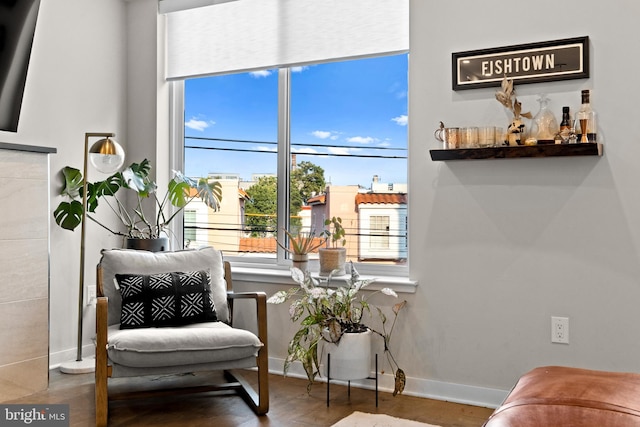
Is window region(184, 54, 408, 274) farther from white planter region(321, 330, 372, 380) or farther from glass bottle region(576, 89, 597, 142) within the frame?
glass bottle region(576, 89, 597, 142)

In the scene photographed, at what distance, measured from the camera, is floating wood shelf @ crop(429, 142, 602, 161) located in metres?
2.98

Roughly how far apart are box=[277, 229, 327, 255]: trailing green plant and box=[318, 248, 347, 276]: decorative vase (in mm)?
164

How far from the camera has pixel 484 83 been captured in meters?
3.32

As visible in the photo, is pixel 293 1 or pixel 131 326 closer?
pixel 131 326

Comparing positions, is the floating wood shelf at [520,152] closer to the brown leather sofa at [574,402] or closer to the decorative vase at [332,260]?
the decorative vase at [332,260]

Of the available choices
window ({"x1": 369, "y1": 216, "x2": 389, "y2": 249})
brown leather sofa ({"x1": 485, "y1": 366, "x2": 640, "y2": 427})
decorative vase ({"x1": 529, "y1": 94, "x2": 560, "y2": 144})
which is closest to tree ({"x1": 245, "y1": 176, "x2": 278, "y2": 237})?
window ({"x1": 369, "y1": 216, "x2": 389, "y2": 249})

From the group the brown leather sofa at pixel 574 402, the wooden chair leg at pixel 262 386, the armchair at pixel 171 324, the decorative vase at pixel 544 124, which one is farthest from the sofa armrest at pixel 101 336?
the decorative vase at pixel 544 124

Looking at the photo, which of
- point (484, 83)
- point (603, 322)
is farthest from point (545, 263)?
point (484, 83)

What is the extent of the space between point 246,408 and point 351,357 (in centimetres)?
59

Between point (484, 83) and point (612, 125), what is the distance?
0.65 meters

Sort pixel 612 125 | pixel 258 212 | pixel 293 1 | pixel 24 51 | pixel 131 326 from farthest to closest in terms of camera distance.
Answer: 1. pixel 258 212
2. pixel 293 1
3. pixel 24 51
4. pixel 131 326
5. pixel 612 125

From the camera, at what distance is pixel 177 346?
3006mm

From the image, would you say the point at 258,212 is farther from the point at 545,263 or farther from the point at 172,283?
the point at 545,263

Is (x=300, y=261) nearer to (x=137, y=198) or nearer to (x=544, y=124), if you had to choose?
(x=137, y=198)
